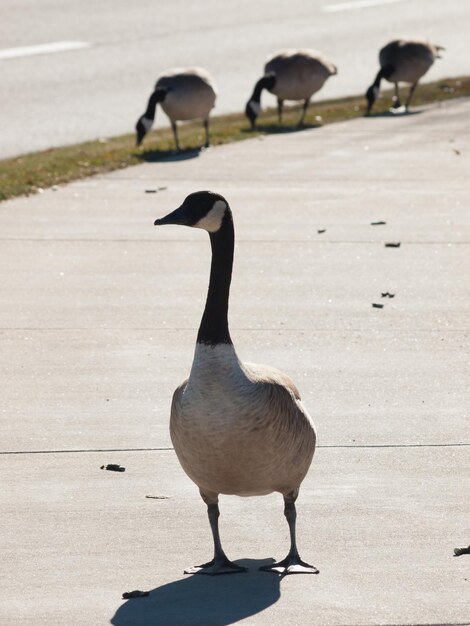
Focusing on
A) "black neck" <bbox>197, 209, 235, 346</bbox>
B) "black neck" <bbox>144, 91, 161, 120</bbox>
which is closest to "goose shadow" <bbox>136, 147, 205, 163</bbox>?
"black neck" <bbox>144, 91, 161, 120</bbox>

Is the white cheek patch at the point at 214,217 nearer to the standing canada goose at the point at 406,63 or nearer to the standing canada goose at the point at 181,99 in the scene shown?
the standing canada goose at the point at 181,99

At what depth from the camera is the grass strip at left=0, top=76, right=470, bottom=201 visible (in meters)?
13.1

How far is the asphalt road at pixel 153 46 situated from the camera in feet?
57.5

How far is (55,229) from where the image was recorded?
11.0 meters

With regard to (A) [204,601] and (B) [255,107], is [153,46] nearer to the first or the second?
(B) [255,107]

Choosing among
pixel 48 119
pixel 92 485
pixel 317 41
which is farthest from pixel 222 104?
pixel 92 485

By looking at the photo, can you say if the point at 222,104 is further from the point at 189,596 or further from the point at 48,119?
the point at 189,596

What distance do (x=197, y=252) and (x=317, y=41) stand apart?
45.5 feet

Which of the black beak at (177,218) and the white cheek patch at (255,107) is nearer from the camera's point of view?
the black beak at (177,218)

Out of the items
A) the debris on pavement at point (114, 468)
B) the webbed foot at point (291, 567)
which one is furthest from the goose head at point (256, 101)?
the webbed foot at point (291, 567)

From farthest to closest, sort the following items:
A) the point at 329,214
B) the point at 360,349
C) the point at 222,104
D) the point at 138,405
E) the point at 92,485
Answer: the point at 222,104
the point at 329,214
the point at 360,349
the point at 138,405
the point at 92,485

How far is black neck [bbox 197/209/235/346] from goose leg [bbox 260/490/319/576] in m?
0.70

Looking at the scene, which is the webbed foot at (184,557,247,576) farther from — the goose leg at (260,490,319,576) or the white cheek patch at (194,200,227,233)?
the white cheek patch at (194,200,227,233)

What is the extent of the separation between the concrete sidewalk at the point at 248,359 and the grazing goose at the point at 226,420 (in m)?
0.34
